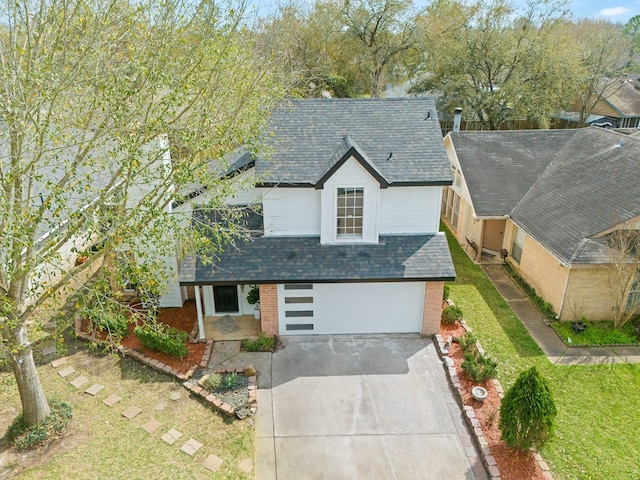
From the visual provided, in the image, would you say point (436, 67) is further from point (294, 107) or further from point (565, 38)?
point (294, 107)

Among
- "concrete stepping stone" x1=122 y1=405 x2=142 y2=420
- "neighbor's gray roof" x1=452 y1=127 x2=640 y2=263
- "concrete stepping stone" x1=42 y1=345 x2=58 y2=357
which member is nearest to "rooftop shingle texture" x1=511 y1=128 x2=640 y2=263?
"neighbor's gray roof" x1=452 y1=127 x2=640 y2=263

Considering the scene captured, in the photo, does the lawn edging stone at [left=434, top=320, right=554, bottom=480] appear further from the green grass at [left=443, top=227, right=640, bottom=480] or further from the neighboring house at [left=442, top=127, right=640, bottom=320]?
the neighboring house at [left=442, top=127, right=640, bottom=320]

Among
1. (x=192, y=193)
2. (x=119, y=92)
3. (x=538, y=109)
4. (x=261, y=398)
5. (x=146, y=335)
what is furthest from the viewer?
(x=538, y=109)

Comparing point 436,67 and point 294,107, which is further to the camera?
point 436,67

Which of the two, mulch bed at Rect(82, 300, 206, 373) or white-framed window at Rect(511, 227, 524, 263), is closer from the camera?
mulch bed at Rect(82, 300, 206, 373)

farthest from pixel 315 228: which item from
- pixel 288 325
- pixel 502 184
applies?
pixel 502 184

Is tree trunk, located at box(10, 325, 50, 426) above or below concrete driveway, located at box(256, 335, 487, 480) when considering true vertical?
above
